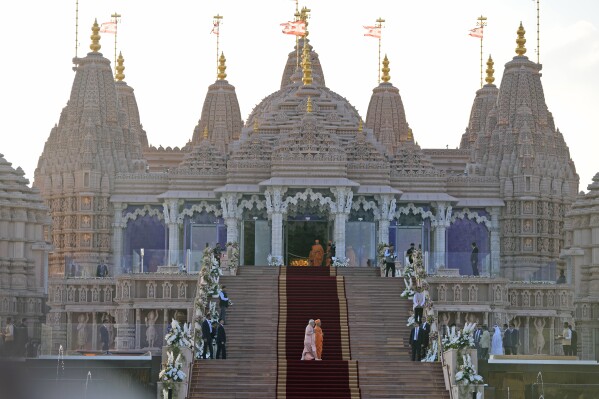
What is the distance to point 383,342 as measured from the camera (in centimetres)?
5856

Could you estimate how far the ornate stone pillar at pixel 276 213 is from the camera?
78812 mm

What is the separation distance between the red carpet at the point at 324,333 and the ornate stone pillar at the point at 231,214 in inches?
453

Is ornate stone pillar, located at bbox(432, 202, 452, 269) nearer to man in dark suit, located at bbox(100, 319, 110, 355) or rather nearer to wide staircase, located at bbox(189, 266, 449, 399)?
wide staircase, located at bbox(189, 266, 449, 399)

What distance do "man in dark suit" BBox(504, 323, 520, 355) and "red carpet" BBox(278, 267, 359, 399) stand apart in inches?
226

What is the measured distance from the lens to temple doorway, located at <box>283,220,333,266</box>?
263 ft

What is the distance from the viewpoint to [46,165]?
285 ft

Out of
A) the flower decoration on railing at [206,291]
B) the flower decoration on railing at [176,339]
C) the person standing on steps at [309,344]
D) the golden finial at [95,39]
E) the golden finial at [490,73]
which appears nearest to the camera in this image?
the flower decoration on railing at [176,339]

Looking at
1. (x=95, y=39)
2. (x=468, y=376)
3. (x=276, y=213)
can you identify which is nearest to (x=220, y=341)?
(x=468, y=376)

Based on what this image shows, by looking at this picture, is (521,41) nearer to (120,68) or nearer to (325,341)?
(120,68)

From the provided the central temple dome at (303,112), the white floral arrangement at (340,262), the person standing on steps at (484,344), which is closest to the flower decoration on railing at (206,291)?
the white floral arrangement at (340,262)

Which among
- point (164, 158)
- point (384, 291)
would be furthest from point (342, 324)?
point (164, 158)

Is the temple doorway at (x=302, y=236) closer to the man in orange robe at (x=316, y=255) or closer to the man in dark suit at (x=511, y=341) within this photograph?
the man in orange robe at (x=316, y=255)

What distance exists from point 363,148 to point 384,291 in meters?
18.6

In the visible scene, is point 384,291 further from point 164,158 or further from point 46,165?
point 164,158
